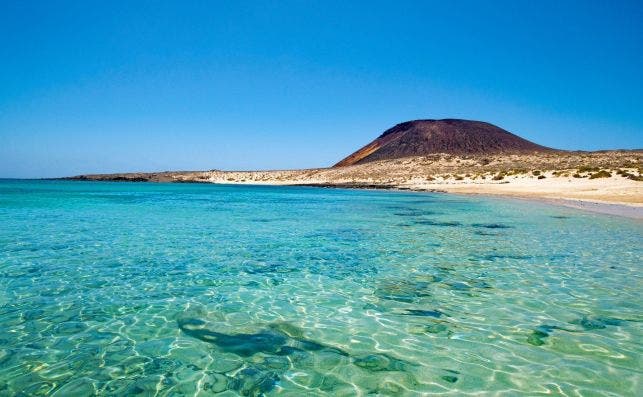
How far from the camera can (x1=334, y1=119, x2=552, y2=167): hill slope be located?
13375 centimetres

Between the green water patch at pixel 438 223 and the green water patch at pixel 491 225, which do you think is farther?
the green water patch at pixel 438 223

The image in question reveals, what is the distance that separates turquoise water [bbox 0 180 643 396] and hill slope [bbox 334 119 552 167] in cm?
11815

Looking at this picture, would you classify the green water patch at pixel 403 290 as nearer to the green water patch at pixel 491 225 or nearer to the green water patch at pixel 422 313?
the green water patch at pixel 422 313

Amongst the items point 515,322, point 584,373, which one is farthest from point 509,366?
point 515,322

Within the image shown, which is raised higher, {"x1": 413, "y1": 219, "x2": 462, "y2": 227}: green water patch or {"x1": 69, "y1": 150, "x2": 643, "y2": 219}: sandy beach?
{"x1": 69, "y1": 150, "x2": 643, "y2": 219}: sandy beach

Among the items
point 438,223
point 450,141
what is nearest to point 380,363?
point 438,223

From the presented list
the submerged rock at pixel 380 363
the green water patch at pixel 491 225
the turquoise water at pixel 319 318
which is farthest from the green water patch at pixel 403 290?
the green water patch at pixel 491 225

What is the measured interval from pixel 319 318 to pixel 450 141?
14576 cm

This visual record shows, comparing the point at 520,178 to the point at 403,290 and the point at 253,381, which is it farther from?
the point at 253,381

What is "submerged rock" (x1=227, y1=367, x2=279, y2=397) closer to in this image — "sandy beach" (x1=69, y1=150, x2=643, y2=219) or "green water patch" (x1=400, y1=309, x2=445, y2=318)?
"green water patch" (x1=400, y1=309, x2=445, y2=318)

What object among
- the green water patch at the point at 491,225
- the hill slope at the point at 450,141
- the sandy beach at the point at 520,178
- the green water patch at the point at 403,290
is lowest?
the green water patch at the point at 491,225

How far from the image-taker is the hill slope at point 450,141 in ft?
439

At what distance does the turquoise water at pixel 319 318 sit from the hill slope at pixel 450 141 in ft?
388

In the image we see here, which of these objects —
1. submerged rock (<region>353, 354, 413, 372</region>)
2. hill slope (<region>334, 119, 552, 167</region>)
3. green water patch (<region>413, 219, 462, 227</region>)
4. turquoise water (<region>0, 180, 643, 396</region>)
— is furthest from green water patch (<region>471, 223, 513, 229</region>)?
hill slope (<region>334, 119, 552, 167</region>)
